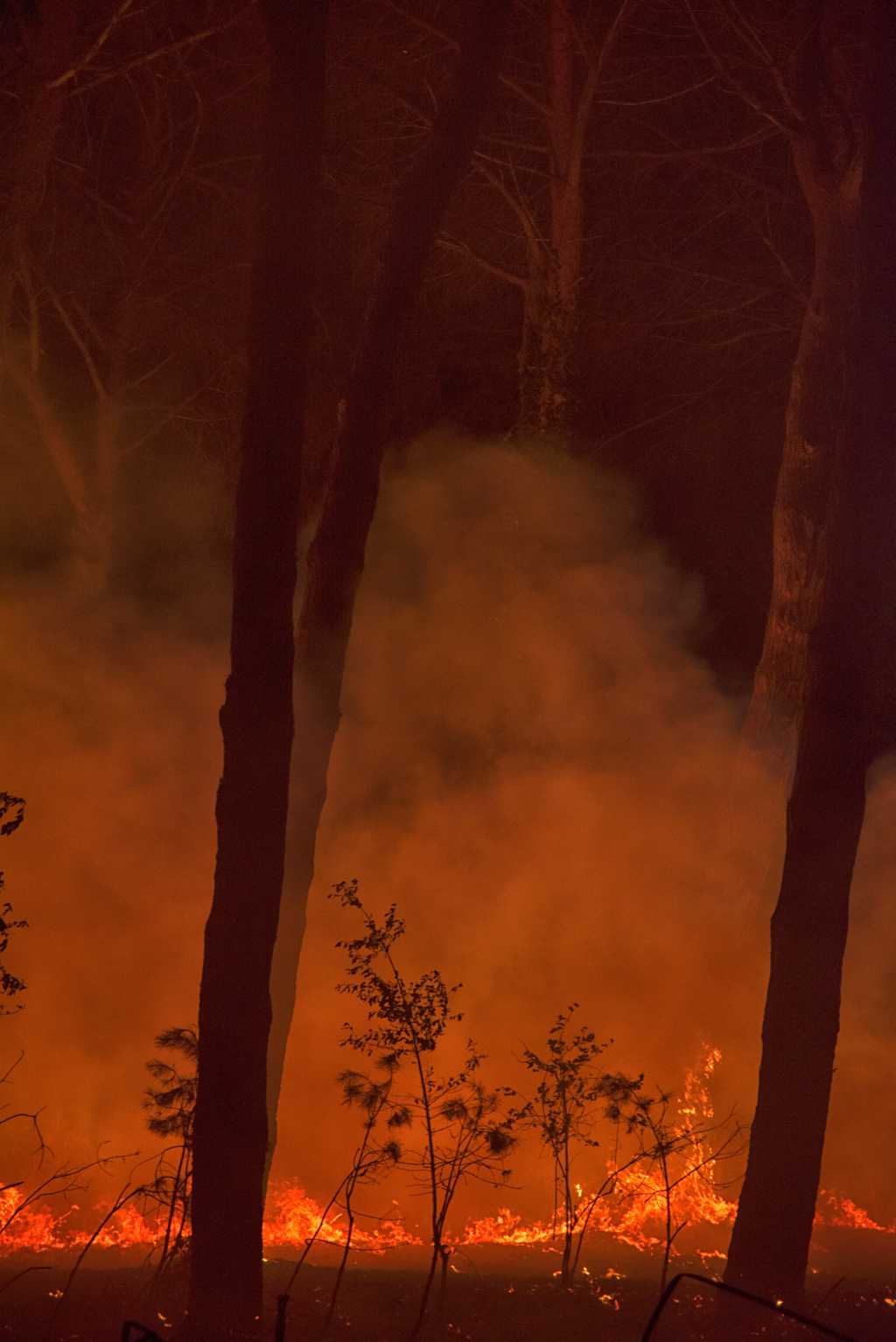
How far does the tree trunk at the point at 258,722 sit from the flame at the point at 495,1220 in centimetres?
159

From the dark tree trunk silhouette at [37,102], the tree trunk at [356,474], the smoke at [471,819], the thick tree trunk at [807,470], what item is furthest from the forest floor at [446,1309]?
the dark tree trunk silhouette at [37,102]

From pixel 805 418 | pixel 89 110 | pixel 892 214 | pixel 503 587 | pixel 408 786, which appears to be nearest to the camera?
pixel 892 214

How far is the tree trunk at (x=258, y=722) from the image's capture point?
5648mm

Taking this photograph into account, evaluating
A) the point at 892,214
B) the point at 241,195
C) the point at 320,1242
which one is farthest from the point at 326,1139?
the point at 241,195

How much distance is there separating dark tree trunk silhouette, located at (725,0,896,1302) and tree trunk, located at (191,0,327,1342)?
2.24 metres

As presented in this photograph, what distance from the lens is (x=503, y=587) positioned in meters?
12.3

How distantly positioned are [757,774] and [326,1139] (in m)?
4.44

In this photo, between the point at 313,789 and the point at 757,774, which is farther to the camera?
the point at 757,774

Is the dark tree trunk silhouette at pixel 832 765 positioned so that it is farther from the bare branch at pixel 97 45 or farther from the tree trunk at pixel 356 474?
the bare branch at pixel 97 45

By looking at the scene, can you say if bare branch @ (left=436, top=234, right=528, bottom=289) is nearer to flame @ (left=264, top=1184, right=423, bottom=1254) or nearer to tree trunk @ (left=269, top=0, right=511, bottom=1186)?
tree trunk @ (left=269, top=0, right=511, bottom=1186)

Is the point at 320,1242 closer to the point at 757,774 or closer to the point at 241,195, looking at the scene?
the point at 757,774

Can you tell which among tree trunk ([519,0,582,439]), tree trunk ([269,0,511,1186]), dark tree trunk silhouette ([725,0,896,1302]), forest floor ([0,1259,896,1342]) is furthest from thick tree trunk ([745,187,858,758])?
forest floor ([0,1259,896,1342])

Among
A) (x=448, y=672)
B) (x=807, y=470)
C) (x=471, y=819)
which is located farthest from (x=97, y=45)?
(x=471, y=819)

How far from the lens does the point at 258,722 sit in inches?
228
